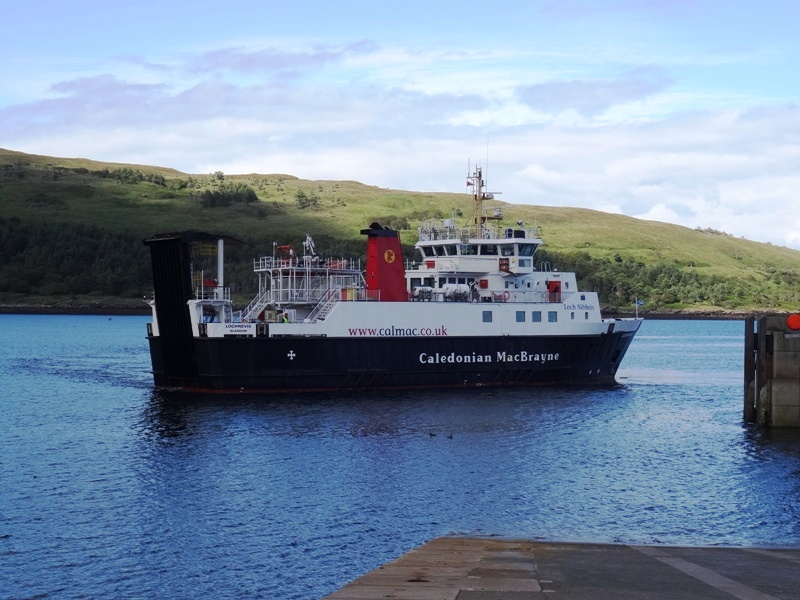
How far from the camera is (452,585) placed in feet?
48.9

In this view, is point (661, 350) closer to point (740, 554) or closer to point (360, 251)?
point (360, 251)

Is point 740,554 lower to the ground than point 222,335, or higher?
lower

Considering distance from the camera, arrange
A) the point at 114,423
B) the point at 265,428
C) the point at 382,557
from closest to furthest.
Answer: the point at 382,557
the point at 265,428
the point at 114,423

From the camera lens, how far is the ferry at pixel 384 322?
1768 inches

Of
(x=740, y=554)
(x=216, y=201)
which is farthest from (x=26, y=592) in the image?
(x=216, y=201)

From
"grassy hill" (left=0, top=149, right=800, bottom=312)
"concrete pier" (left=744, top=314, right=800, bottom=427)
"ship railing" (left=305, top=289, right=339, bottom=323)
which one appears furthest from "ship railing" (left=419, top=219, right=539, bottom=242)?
"grassy hill" (left=0, top=149, right=800, bottom=312)

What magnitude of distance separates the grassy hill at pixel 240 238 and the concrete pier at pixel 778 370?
9904cm

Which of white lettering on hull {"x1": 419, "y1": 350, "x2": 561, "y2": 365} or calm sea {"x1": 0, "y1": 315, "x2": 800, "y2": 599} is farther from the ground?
white lettering on hull {"x1": 419, "y1": 350, "x2": 561, "y2": 365}

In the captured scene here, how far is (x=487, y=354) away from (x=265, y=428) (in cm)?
1488

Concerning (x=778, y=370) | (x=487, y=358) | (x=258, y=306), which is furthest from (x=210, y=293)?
(x=778, y=370)

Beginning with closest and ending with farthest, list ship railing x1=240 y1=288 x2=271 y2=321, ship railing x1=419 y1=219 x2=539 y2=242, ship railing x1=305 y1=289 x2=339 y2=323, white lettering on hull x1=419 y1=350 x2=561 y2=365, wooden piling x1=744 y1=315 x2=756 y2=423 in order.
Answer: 1. wooden piling x1=744 y1=315 x2=756 y2=423
2. ship railing x1=305 y1=289 x2=339 y2=323
3. ship railing x1=240 y1=288 x2=271 y2=321
4. white lettering on hull x1=419 y1=350 x2=561 y2=365
5. ship railing x1=419 y1=219 x2=539 y2=242

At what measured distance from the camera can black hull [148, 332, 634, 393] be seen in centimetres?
4475

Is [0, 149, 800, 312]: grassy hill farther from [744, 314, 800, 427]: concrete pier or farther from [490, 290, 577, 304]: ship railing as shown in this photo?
[744, 314, 800, 427]: concrete pier

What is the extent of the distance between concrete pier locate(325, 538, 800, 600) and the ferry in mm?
26654
